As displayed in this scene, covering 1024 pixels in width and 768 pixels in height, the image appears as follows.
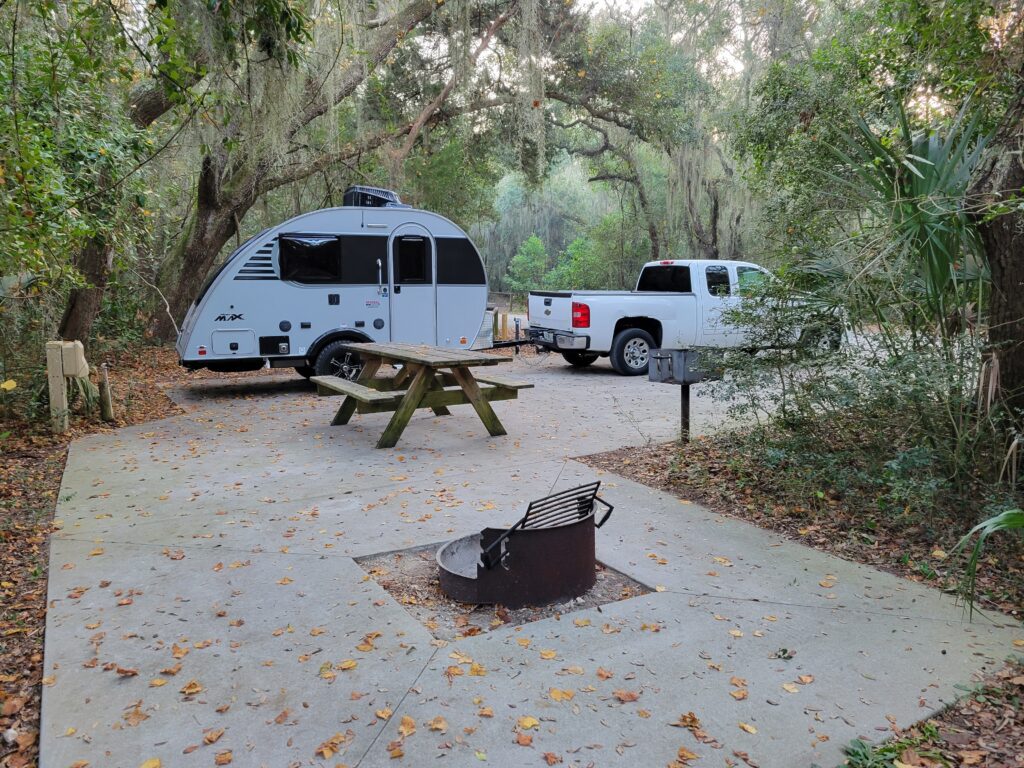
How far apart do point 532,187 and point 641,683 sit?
1711 centimetres

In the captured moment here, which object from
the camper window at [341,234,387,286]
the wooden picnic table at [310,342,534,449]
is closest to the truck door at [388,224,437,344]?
the camper window at [341,234,387,286]

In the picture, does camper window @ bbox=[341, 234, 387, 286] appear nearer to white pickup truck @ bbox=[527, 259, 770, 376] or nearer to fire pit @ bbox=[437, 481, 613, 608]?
white pickup truck @ bbox=[527, 259, 770, 376]

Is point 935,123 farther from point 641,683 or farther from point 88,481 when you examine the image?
point 88,481

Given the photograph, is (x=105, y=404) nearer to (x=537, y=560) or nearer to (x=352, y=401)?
(x=352, y=401)

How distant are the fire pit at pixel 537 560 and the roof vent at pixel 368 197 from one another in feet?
28.9

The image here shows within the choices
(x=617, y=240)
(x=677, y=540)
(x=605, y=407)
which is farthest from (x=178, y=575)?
(x=617, y=240)

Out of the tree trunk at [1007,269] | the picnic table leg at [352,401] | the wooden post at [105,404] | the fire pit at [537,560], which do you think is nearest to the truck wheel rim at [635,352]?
the picnic table leg at [352,401]

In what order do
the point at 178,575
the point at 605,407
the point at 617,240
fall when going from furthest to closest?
the point at 617,240 → the point at 605,407 → the point at 178,575

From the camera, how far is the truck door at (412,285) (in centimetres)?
1071

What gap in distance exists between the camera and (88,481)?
5969 mm

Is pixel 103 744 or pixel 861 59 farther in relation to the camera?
pixel 861 59

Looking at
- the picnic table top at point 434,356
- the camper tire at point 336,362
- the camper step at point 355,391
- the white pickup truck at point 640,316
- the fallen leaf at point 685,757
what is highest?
the white pickup truck at point 640,316

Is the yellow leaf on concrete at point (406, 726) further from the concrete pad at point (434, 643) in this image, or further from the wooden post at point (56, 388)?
the wooden post at point (56, 388)

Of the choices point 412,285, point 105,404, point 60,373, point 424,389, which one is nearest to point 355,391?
point 424,389
